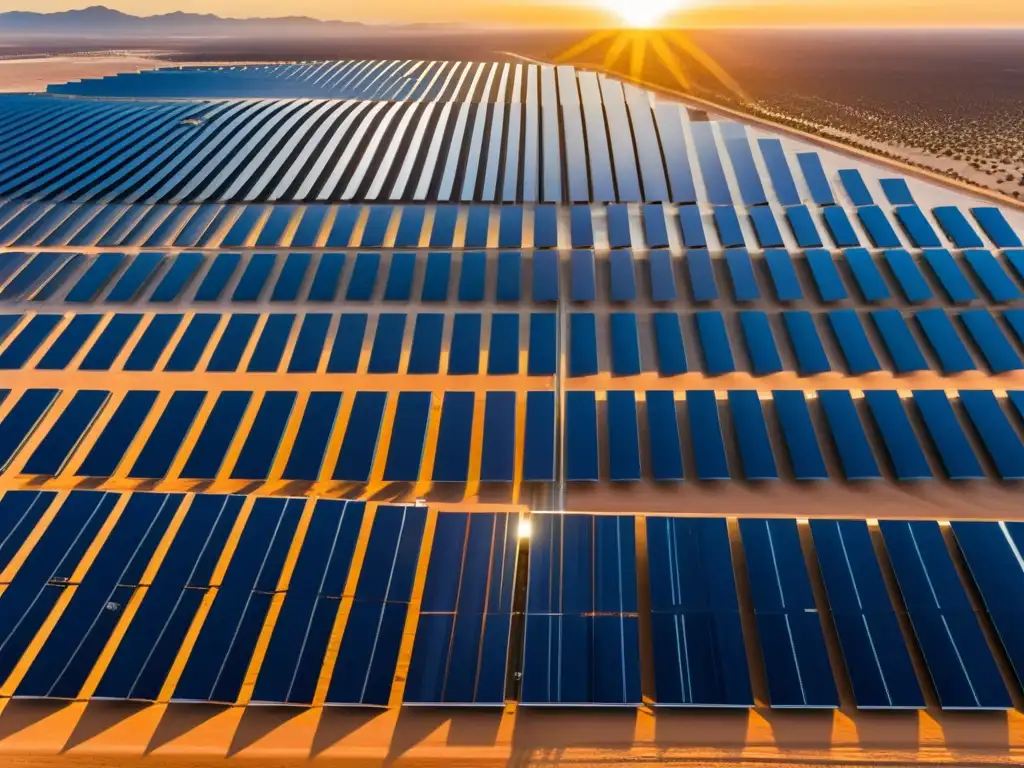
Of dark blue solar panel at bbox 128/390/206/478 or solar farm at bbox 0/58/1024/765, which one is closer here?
solar farm at bbox 0/58/1024/765

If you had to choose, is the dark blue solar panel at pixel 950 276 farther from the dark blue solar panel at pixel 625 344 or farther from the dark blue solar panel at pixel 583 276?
the dark blue solar panel at pixel 583 276

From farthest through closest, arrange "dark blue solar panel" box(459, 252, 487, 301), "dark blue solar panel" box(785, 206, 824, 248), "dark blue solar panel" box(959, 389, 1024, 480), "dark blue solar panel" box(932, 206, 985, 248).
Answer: "dark blue solar panel" box(932, 206, 985, 248) < "dark blue solar panel" box(785, 206, 824, 248) < "dark blue solar panel" box(459, 252, 487, 301) < "dark blue solar panel" box(959, 389, 1024, 480)

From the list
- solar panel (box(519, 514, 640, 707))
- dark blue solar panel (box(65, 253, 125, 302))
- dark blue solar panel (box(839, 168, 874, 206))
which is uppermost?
dark blue solar panel (box(839, 168, 874, 206))

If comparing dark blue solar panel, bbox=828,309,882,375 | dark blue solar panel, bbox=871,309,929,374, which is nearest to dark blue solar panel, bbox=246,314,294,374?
dark blue solar panel, bbox=828,309,882,375

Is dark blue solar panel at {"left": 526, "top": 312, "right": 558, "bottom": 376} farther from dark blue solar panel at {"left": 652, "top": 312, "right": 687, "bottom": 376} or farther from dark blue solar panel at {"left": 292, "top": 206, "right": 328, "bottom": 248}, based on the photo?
dark blue solar panel at {"left": 292, "top": 206, "right": 328, "bottom": 248}

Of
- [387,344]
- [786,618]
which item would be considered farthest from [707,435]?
[387,344]

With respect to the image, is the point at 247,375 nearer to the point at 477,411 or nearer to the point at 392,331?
the point at 392,331

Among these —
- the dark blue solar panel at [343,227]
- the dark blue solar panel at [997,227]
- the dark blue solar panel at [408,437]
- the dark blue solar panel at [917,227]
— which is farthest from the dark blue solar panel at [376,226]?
the dark blue solar panel at [997,227]
